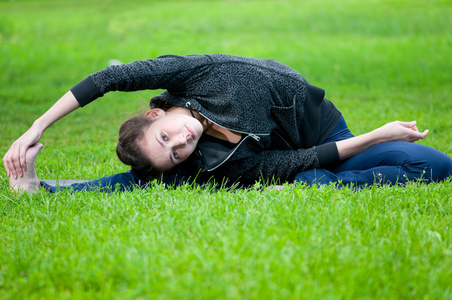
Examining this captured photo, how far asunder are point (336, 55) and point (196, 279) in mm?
10579

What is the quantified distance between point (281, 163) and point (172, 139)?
0.93m

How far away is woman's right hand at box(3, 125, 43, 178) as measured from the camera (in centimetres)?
319

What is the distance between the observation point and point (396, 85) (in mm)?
9984

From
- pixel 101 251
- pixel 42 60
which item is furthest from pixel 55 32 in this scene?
pixel 101 251

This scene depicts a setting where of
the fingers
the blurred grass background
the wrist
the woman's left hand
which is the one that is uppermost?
the wrist

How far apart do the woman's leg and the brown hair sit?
45.0 inches

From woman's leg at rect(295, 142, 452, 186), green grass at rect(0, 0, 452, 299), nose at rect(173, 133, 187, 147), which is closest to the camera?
green grass at rect(0, 0, 452, 299)

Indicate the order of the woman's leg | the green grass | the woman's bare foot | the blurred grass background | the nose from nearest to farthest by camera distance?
the green grass
the nose
the woman's bare foot
the woman's leg
the blurred grass background

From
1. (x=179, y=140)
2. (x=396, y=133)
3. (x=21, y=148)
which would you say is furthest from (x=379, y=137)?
(x=21, y=148)

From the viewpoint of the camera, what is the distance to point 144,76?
3.31 m

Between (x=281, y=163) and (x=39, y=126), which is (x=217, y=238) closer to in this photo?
(x=281, y=163)

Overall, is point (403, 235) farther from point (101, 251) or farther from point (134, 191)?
point (134, 191)

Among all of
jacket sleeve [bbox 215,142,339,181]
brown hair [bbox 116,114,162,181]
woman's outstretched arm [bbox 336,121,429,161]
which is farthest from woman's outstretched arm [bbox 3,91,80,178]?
woman's outstretched arm [bbox 336,121,429,161]

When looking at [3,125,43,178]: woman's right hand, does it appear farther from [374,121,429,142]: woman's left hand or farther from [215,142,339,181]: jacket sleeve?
[374,121,429,142]: woman's left hand
